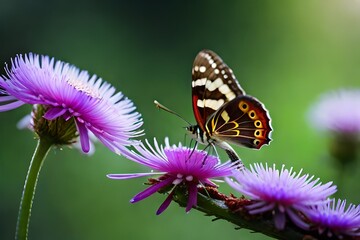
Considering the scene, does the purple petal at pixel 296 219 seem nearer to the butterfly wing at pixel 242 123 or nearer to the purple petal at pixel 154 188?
the purple petal at pixel 154 188

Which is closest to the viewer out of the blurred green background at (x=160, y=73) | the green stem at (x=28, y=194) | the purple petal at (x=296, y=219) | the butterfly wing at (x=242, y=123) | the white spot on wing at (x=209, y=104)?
the purple petal at (x=296, y=219)

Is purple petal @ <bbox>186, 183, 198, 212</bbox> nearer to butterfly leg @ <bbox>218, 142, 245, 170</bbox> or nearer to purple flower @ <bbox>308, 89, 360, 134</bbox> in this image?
butterfly leg @ <bbox>218, 142, 245, 170</bbox>

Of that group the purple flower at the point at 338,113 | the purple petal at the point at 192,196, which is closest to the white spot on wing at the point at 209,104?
the purple petal at the point at 192,196

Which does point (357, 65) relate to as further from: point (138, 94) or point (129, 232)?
point (129, 232)

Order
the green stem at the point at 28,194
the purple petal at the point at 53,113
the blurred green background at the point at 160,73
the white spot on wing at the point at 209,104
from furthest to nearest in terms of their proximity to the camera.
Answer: the blurred green background at the point at 160,73
the white spot on wing at the point at 209,104
the purple petal at the point at 53,113
the green stem at the point at 28,194

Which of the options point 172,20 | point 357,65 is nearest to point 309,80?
point 357,65

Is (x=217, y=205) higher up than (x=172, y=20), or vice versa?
(x=172, y=20)
